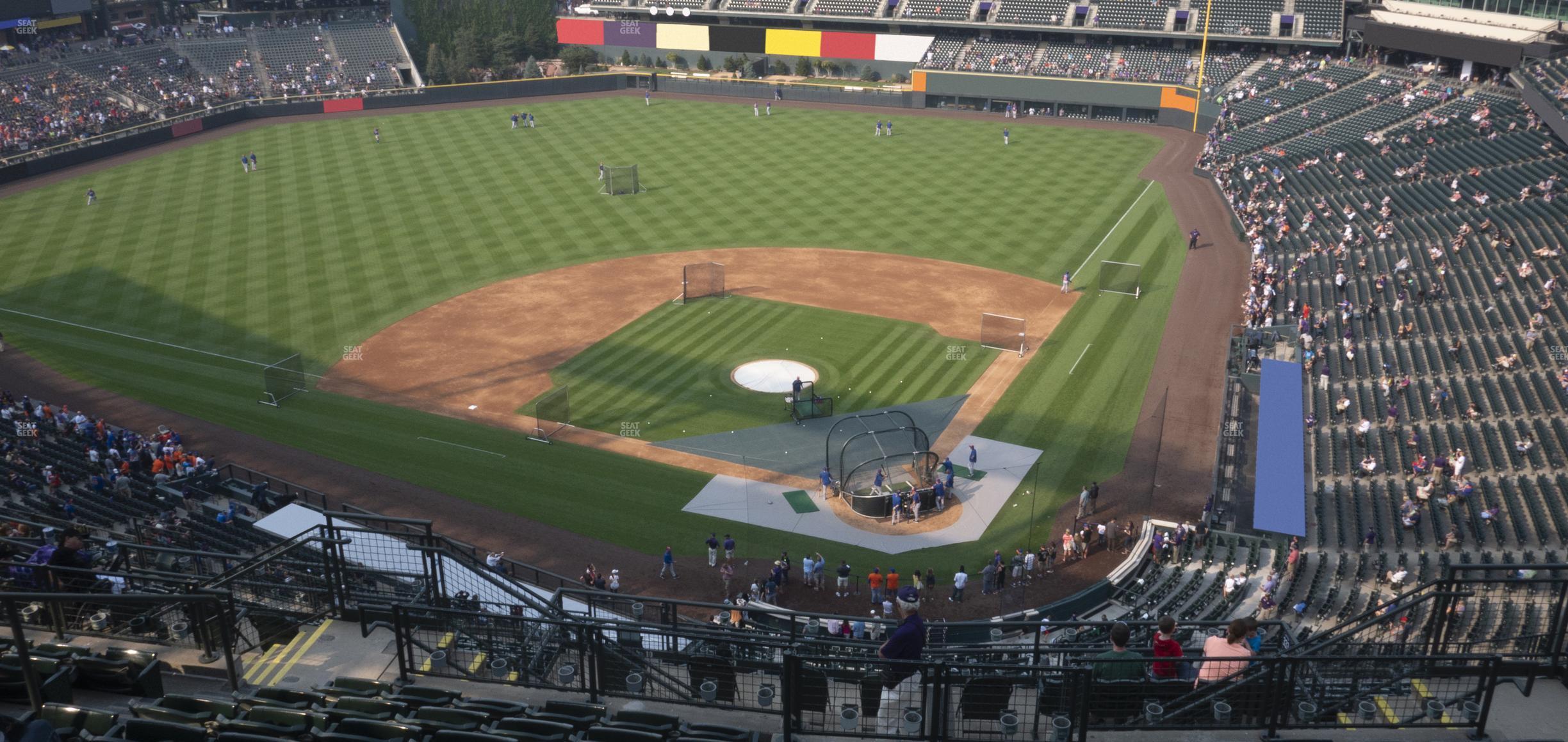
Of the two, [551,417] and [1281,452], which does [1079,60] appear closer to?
[1281,452]

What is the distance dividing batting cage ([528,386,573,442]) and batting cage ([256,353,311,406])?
832 centimetres

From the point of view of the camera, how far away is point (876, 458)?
30.6 metres

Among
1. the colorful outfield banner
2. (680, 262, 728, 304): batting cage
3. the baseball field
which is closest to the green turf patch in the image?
the baseball field

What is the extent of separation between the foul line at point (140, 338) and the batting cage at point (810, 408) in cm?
1604

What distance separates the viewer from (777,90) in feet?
269

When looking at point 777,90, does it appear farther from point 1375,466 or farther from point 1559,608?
point 1559,608

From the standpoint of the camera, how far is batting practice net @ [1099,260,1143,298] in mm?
44562

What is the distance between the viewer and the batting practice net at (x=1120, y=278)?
4456 cm

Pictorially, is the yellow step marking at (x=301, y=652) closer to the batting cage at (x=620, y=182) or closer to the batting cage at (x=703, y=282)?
the batting cage at (x=703, y=282)

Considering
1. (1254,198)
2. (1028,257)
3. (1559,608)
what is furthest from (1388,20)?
(1559,608)

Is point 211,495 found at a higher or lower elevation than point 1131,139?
lower

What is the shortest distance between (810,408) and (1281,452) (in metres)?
13.3

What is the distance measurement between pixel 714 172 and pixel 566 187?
824cm

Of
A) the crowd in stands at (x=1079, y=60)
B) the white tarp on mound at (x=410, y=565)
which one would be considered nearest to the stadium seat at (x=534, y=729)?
the white tarp on mound at (x=410, y=565)
